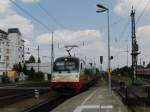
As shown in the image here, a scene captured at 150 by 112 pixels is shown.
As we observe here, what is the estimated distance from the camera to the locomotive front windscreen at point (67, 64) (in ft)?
116

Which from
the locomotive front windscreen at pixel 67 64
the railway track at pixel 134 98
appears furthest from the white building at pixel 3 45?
the railway track at pixel 134 98

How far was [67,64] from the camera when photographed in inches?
1404

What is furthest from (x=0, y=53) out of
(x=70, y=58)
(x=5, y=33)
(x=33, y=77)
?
(x=70, y=58)

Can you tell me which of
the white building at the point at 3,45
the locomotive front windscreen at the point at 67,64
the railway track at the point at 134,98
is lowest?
the railway track at the point at 134,98

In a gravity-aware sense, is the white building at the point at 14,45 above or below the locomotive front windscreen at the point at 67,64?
above

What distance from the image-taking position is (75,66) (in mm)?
35562

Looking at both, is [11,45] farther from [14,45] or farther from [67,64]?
[67,64]

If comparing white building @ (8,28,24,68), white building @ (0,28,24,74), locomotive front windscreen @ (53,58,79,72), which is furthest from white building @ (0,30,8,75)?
locomotive front windscreen @ (53,58,79,72)

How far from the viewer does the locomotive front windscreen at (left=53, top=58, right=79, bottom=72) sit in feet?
116

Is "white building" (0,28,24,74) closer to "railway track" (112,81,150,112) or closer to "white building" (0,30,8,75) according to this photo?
"white building" (0,30,8,75)

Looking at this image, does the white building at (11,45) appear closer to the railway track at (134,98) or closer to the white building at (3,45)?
the white building at (3,45)

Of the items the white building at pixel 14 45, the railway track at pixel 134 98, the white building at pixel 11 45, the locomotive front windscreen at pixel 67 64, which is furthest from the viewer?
the white building at pixel 14 45

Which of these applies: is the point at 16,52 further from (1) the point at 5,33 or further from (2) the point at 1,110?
(2) the point at 1,110

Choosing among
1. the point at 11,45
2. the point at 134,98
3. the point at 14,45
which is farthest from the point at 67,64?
the point at 14,45
